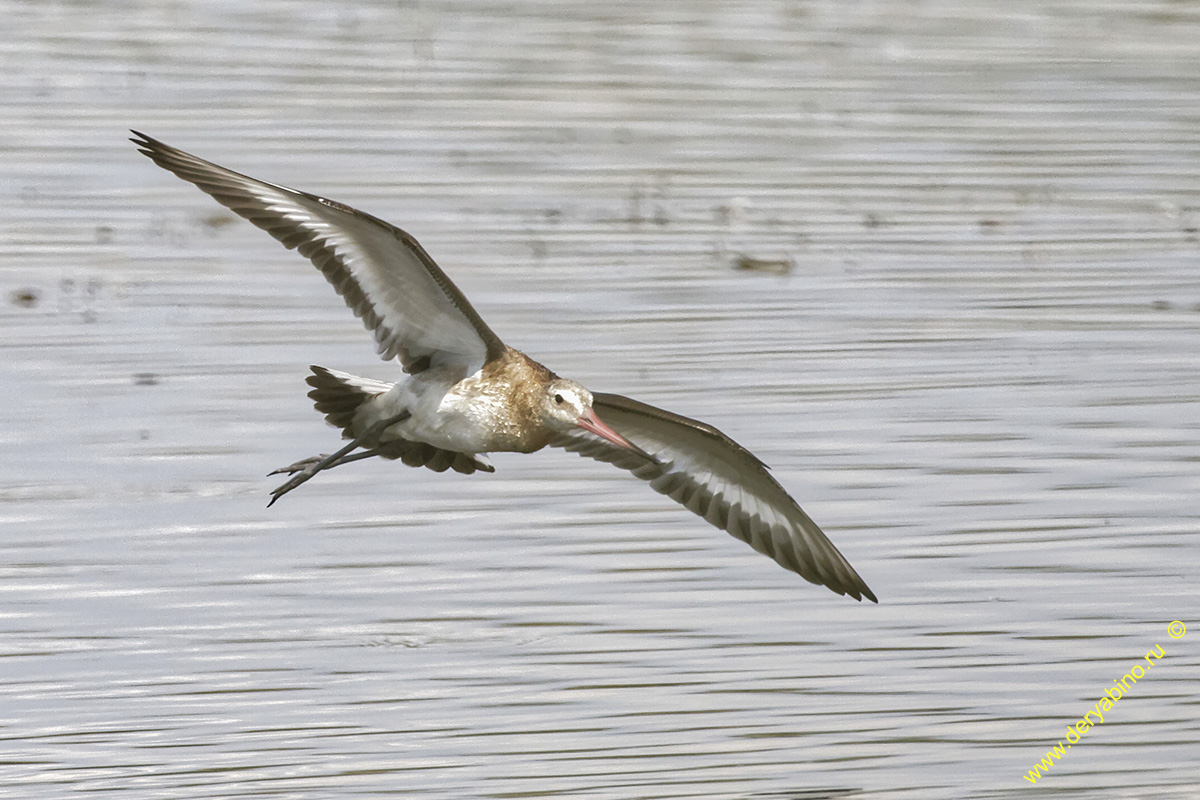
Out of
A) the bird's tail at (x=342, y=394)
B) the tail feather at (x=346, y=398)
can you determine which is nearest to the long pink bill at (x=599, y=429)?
the tail feather at (x=346, y=398)

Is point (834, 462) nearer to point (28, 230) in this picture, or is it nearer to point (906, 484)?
point (906, 484)

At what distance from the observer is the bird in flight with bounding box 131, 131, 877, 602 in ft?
22.5

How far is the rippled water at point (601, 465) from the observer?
686 centimetres

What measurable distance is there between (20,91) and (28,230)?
3.04 metres

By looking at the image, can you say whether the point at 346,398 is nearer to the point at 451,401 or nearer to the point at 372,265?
the point at 451,401

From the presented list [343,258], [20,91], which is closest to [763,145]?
[20,91]

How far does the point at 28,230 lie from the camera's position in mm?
11977

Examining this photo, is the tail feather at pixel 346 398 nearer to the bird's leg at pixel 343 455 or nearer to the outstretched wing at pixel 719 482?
the bird's leg at pixel 343 455

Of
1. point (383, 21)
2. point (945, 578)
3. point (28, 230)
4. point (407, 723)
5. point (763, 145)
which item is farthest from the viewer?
point (383, 21)

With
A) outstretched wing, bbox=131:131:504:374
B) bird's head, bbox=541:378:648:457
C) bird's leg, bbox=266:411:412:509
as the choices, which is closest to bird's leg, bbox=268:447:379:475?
bird's leg, bbox=266:411:412:509

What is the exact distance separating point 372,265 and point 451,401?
510mm

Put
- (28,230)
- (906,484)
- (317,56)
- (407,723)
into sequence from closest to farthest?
(407,723), (906,484), (28,230), (317,56)

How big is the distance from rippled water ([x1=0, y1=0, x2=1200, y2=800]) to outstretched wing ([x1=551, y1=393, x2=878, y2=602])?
25 centimetres

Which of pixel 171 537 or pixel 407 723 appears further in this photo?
pixel 171 537
